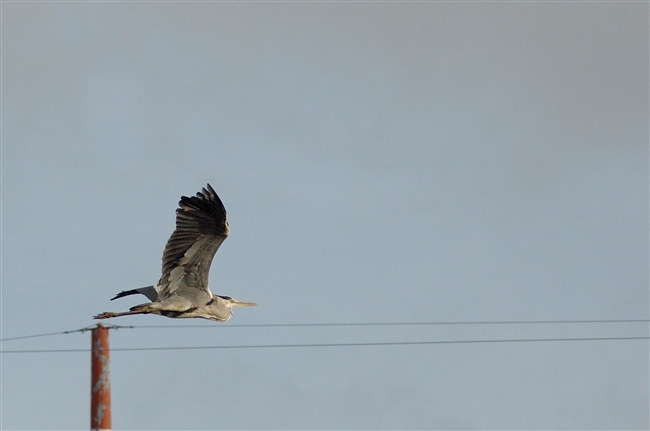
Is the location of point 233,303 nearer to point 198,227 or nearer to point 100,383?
point 198,227

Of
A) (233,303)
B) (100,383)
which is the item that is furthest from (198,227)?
(100,383)

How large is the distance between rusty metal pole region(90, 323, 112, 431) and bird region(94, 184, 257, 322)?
6.18 m

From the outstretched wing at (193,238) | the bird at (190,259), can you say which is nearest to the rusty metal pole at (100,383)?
the bird at (190,259)

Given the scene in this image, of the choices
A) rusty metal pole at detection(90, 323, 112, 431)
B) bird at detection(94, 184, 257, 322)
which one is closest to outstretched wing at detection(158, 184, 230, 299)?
bird at detection(94, 184, 257, 322)

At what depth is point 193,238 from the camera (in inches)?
984

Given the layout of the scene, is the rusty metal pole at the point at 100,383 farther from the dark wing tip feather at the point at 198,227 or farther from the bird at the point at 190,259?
the dark wing tip feather at the point at 198,227

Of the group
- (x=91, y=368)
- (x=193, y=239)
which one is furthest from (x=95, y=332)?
(x=193, y=239)

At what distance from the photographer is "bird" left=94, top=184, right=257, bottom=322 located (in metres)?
24.9

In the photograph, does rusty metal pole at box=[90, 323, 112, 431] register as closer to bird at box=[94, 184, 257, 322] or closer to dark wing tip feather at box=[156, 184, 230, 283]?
bird at box=[94, 184, 257, 322]

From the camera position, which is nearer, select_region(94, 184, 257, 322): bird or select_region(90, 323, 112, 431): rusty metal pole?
select_region(90, 323, 112, 431): rusty metal pole

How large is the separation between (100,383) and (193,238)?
7147mm

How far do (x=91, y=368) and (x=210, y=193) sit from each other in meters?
7.37

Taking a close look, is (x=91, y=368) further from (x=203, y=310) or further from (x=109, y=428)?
(x=203, y=310)

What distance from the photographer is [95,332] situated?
→ 59.7ft
